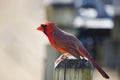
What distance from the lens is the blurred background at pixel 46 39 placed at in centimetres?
587

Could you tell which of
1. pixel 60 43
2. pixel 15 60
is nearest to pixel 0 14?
pixel 15 60

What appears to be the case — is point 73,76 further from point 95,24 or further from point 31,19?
point 31,19

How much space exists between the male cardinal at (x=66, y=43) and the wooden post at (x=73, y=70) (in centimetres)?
8

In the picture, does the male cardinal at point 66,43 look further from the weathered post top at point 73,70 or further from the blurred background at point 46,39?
the blurred background at point 46,39

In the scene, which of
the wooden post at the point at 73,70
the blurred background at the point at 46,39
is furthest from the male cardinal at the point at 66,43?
the blurred background at the point at 46,39

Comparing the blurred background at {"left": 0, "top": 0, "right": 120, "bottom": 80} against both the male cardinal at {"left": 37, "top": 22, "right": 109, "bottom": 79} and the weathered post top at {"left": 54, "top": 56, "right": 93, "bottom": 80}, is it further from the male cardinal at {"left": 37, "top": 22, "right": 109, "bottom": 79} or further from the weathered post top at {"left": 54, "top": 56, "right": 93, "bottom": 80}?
the weathered post top at {"left": 54, "top": 56, "right": 93, "bottom": 80}

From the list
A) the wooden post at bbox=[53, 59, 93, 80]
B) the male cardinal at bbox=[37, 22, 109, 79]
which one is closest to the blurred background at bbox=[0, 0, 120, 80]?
the male cardinal at bbox=[37, 22, 109, 79]

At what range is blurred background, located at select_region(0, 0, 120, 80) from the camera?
5871mm

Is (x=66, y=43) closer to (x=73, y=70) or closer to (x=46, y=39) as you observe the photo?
(x=73, y=70)

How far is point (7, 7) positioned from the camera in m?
10.6

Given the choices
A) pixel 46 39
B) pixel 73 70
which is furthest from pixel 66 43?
pixel 46 39

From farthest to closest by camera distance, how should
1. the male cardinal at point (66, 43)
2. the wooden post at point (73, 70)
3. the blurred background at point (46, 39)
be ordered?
the blurred background at point (46, 39) → the male cardinal at point (66, 43) → the wooden post at point (73, 70)

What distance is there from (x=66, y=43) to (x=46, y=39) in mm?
3110

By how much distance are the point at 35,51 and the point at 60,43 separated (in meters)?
5.17
